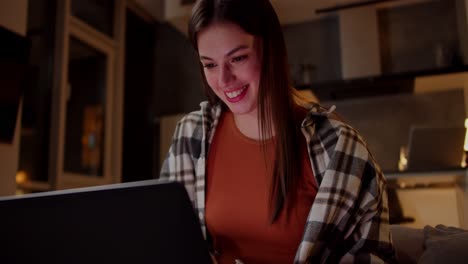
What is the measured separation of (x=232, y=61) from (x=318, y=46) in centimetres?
352

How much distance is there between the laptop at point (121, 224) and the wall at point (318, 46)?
3866 millimetres

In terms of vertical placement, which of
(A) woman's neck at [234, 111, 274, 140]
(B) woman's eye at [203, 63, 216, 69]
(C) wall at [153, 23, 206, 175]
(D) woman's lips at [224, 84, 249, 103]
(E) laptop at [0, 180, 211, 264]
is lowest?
(E) laptop at [0, 180, 211, 264]

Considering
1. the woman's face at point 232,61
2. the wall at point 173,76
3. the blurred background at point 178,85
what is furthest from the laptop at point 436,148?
the wall at point 173,76

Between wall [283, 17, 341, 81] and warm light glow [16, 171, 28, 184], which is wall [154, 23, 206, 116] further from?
warm light glow [16, 171, 28, 184]

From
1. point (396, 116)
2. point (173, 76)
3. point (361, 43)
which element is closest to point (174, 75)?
point (173, 76)

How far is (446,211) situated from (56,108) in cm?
302

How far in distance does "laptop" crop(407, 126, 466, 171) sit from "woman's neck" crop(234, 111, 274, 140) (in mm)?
2124

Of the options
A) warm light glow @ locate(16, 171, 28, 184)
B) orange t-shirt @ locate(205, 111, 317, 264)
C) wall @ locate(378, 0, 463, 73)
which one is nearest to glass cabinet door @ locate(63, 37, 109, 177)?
warm light glow @ locate(16, 171, 28, 184)

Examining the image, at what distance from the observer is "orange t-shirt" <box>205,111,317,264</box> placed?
0.95 m

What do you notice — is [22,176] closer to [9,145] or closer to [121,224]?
[9,145]

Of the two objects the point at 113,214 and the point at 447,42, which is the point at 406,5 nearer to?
the point at 447,42

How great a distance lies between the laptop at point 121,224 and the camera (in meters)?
0.54

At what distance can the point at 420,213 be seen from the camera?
3426 millimetres

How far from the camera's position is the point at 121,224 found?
1.80 feet
